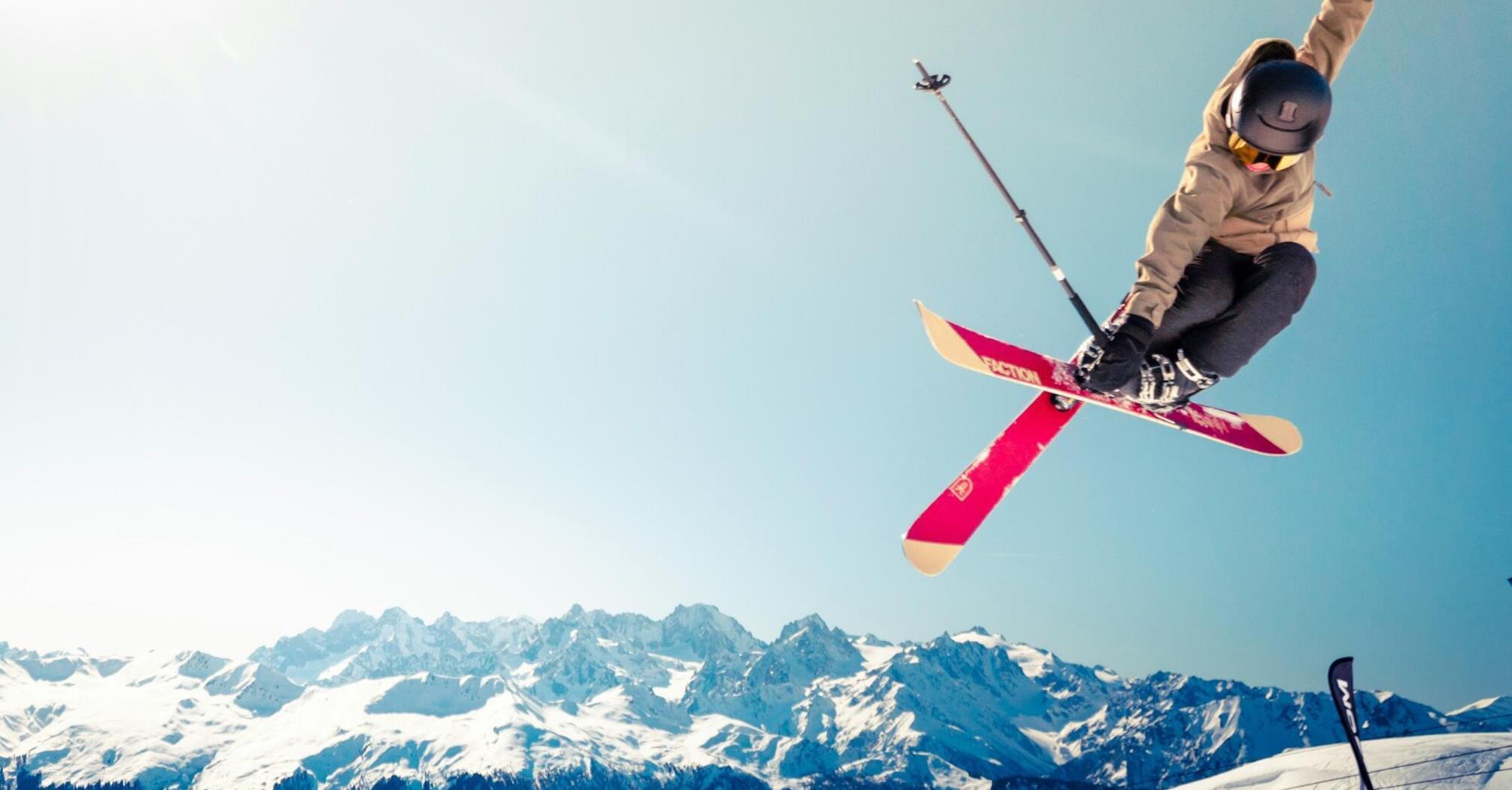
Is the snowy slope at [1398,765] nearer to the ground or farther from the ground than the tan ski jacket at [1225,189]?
farther from the ground

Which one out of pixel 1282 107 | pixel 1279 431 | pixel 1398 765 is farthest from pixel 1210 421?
pixel 1398 765

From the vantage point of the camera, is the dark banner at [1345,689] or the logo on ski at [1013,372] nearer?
the logo on ski at [1013,372]

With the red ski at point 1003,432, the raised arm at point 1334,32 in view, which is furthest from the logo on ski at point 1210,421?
the raised arm at point 1334,32

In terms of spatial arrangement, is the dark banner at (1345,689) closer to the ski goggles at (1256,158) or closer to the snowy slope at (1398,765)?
the ski goggles at (1256,158)

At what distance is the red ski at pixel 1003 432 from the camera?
646 cm

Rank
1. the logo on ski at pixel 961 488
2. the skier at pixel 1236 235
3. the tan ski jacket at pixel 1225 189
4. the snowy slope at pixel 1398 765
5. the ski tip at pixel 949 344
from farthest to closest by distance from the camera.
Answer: the snowy slope at pixel 1398 765
the logo on ski at pixel 961 488
the ski tip at pixel 949 344
the tan ski jacket at pixel 1225 189
the skier at pixel 1236 235

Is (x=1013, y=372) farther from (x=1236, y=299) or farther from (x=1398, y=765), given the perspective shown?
(x=1398, y=765)

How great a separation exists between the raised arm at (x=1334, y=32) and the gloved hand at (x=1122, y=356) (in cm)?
201

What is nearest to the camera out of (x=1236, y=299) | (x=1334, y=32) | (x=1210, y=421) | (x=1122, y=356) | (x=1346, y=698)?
(x=1122, y=356)

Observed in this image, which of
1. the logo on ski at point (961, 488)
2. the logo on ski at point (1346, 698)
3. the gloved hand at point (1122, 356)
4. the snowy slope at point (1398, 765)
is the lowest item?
the logo on ski at point (961, 488)

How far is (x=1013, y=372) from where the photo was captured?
21.3 ft

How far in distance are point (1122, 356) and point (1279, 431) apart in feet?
15.2

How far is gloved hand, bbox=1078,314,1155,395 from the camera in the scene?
4809mm

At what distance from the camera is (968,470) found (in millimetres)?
7195
